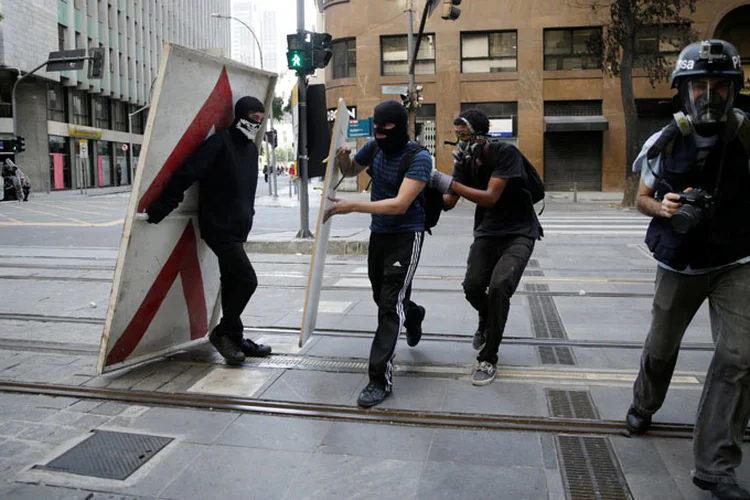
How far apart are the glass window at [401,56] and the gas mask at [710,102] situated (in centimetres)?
3093

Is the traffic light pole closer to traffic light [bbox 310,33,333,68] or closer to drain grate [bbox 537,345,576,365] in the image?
traffic light [bbox 310,33,333,68]

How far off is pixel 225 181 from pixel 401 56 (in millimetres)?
29978

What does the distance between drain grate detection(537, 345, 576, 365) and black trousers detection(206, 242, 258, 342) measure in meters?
2.26

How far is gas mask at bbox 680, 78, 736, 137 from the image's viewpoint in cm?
314

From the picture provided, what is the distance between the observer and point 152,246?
16.0ft

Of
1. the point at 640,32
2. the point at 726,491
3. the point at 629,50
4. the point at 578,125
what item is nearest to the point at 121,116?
the point at 578,125

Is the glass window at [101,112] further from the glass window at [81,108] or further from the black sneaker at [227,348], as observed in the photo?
the black sneaker at [227,348]

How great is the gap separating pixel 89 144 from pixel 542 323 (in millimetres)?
47788

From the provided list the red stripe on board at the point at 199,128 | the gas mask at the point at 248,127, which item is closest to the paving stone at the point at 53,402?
the red stripe on board at the point at 199,128

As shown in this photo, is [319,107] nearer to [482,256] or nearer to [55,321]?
[55,321]

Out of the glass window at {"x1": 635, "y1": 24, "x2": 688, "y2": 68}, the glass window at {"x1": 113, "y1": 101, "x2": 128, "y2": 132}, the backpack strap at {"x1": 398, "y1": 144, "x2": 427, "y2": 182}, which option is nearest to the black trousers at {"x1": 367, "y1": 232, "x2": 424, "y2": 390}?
the backpack strap at {"x1": 398, "y1": 144, "x2": 427, "y2": 182}

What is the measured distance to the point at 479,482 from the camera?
3.29 metres

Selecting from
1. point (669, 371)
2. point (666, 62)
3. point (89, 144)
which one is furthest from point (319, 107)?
point (89, 144)

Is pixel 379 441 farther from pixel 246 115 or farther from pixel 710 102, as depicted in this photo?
pixel 246 115
